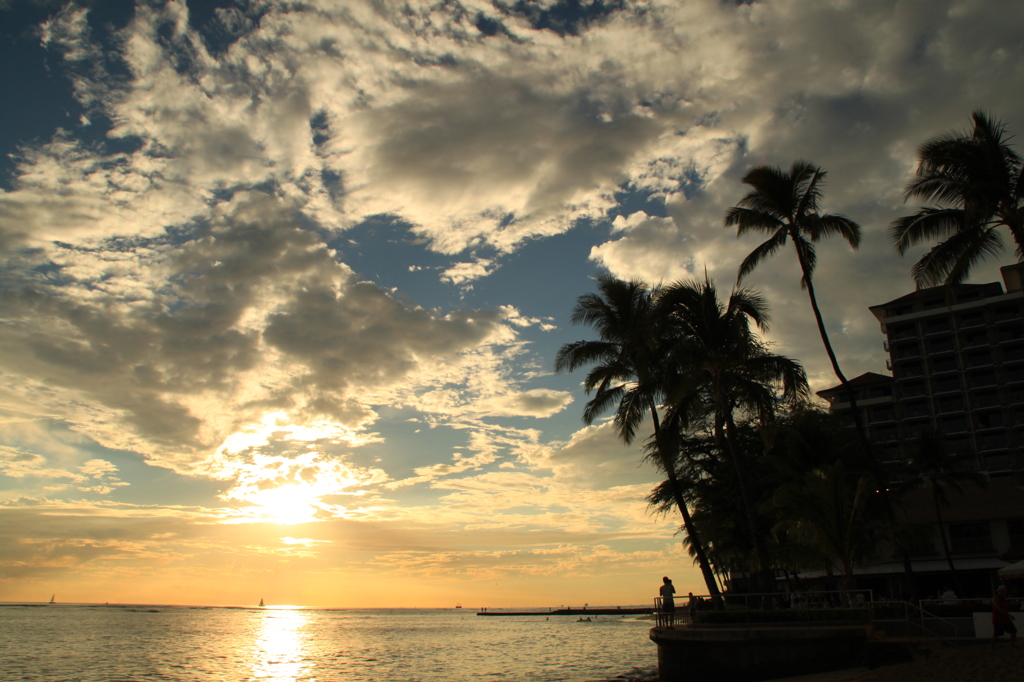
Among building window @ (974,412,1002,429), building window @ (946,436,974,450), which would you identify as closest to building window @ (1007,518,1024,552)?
building window @ (946,436,974,450)

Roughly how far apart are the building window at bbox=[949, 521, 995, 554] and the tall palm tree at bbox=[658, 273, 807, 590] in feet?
88.8

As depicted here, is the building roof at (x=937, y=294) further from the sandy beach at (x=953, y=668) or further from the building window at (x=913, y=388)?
the sandy beach at (x=953, y=668)

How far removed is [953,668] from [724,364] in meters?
12.8

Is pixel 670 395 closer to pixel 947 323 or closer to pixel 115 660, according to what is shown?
pixel 115 660

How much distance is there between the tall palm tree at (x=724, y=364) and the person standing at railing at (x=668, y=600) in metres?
4.14

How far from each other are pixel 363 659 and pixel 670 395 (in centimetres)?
3418

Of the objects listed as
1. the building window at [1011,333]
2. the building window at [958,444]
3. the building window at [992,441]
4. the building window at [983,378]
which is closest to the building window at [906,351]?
the building window at [983,378]

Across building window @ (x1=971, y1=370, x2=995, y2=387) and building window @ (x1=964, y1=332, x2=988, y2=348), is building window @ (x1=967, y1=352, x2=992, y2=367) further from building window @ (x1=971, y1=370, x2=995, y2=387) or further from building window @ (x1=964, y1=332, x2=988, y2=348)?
building window @ (x1=964, y1=332, x2=988, y2=348)

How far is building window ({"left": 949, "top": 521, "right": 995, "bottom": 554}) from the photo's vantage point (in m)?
43.0

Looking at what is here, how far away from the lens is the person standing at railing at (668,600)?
2280 cm

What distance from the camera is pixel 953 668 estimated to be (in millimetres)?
15398

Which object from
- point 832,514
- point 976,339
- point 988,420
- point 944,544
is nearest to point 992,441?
point 988,420

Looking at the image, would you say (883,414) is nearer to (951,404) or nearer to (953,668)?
(951,404)

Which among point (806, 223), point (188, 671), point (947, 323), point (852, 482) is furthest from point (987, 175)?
point (947, 323)
